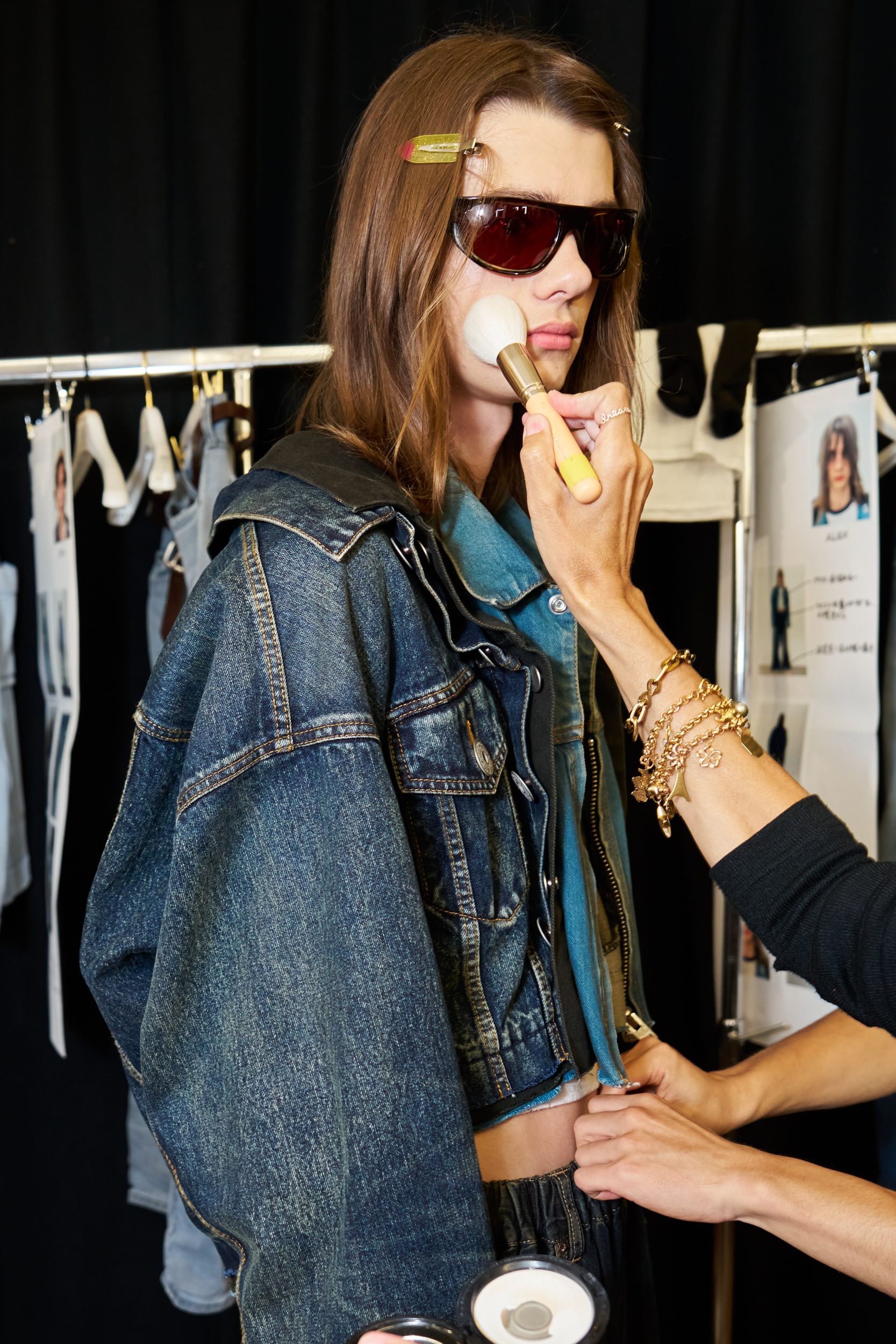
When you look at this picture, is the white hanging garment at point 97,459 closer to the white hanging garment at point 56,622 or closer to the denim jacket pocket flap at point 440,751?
the white hanging garment at point 56,622

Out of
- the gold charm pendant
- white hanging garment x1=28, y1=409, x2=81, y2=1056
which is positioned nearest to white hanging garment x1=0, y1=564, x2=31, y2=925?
white hanging garment x1=28, y1=409, x2=81, y2=1056

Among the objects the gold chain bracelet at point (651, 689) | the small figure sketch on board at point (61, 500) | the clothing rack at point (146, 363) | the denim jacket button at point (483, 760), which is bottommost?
the denim jacket button at point (483, 760)

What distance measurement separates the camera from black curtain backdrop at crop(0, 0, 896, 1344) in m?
1.83

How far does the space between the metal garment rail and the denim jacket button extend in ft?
2.73

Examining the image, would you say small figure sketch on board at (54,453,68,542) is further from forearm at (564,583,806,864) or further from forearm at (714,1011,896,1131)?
forearm at (714,1011,896,1131)

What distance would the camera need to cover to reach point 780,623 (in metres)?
1.70

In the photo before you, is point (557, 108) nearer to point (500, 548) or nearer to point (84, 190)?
point (500, 548)

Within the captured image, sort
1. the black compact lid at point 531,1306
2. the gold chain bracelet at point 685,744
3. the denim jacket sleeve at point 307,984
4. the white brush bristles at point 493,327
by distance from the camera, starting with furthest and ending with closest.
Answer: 1. the white brush bristles at point 493,327
2. the gold chain bracelet at point 685,744
3. the denim jacket sleeve at point 307,984
4. the black compact lid at point 531,1306

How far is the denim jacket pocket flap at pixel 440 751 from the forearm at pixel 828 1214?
1.38 ft

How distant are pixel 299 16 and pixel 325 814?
A: 1658mm

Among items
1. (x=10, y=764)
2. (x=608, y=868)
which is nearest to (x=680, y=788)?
(x=608, y=868)

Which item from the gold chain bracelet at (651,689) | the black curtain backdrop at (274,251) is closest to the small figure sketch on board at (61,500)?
the black curtain backdrop at (274,251)

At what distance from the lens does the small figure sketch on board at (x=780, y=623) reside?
1.68m

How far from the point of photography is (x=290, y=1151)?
2.62 ft
